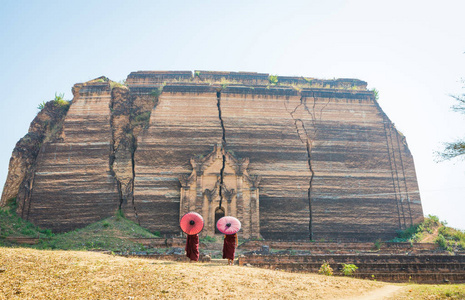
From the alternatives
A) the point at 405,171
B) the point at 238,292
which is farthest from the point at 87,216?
the point at 405,171

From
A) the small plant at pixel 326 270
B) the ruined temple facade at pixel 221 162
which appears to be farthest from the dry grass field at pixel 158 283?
the ruined temple facade at pixel 221 162

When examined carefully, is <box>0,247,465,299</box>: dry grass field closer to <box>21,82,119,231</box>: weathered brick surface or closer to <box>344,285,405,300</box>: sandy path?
<box>344,285,405,300</box>: sandy path

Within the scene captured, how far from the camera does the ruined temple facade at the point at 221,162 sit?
771 inches

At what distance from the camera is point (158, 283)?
24.7ft

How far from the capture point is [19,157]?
21.3 metres

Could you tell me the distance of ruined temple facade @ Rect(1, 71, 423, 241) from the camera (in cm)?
1959

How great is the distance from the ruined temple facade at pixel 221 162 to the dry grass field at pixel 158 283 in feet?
33.5

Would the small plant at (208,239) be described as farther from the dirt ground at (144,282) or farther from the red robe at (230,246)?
the dirt ground at (144,282)

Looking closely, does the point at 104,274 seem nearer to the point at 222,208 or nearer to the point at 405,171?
the point at 222,208

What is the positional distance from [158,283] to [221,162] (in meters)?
13.0

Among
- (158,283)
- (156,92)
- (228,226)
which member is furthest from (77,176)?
(158,283)

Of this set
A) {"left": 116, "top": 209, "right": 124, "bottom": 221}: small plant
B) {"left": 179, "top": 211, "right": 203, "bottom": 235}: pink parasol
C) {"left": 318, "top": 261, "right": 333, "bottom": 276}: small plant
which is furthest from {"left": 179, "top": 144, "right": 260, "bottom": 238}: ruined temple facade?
{"left": 318, "top": 261, "right": 333, "bottom": 276}: small plant

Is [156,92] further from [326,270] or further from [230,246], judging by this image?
[326,270]

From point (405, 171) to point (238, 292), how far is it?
58.0 feet
